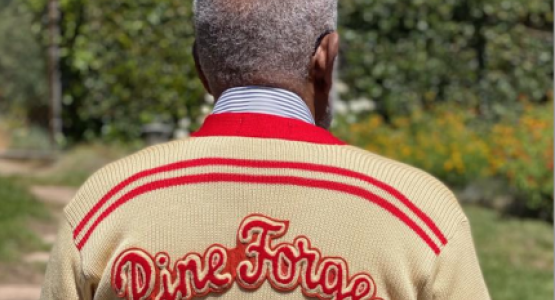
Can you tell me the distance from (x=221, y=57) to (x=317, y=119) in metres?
0.24

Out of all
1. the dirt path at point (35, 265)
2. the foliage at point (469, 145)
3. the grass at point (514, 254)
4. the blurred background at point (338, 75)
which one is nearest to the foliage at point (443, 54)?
the blurred background at point (338, 75)

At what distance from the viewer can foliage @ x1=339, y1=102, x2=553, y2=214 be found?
7463mm

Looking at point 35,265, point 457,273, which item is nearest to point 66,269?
point 457,273

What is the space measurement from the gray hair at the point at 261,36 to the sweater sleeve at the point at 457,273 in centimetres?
39

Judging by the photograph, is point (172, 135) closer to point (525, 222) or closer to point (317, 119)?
point (525, 222)

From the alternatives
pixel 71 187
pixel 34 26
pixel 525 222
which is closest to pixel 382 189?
pixel 525 222

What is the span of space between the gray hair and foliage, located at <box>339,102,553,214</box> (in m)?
6.05

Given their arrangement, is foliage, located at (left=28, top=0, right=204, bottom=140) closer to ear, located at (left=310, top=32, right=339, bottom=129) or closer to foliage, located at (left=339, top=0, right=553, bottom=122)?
foliage, located at (left=339, top=0, right=553, bottom=122)

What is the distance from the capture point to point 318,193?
154cm

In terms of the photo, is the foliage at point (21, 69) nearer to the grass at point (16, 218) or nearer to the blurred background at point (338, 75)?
the blurred background at point (338, 75)

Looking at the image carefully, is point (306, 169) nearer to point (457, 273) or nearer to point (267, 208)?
point (267, 208)

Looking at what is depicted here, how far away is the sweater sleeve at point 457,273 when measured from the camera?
5.10ft

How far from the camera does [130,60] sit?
9.59m

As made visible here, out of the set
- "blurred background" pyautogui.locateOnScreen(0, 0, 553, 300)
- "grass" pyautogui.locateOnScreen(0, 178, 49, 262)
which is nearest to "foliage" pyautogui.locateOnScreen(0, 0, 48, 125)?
"blurred background" pyautogui.locateOnScreen(0, 0, 553, 300)
